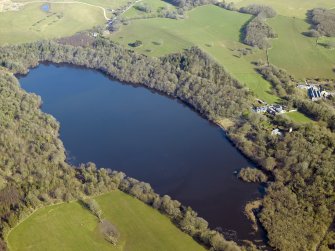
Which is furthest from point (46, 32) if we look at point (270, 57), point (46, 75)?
point (270, 57)

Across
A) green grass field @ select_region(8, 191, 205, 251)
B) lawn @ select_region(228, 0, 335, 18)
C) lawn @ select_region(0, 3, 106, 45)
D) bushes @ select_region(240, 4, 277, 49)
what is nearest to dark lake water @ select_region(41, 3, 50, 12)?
lawn @ select_region(0, 3, 106, 45)

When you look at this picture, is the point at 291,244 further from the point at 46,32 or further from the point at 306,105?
the point at 46,32

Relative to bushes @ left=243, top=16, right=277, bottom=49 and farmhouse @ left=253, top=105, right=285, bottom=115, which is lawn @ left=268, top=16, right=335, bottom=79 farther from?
farmhouse @ left=253, top=105, right=285, bottom=115

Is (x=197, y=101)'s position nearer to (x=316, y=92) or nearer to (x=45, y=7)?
(x=316, y=92)

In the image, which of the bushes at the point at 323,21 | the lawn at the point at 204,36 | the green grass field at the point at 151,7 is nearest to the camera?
the lawn at the point at 204,36

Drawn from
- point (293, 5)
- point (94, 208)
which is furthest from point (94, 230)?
point (293, 5)

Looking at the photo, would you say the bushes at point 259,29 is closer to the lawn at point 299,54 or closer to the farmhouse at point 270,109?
the lawn at point 299,54

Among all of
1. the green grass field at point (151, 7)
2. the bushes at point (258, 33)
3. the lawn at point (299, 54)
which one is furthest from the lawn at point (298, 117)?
the green grass field at point (151, 7)
